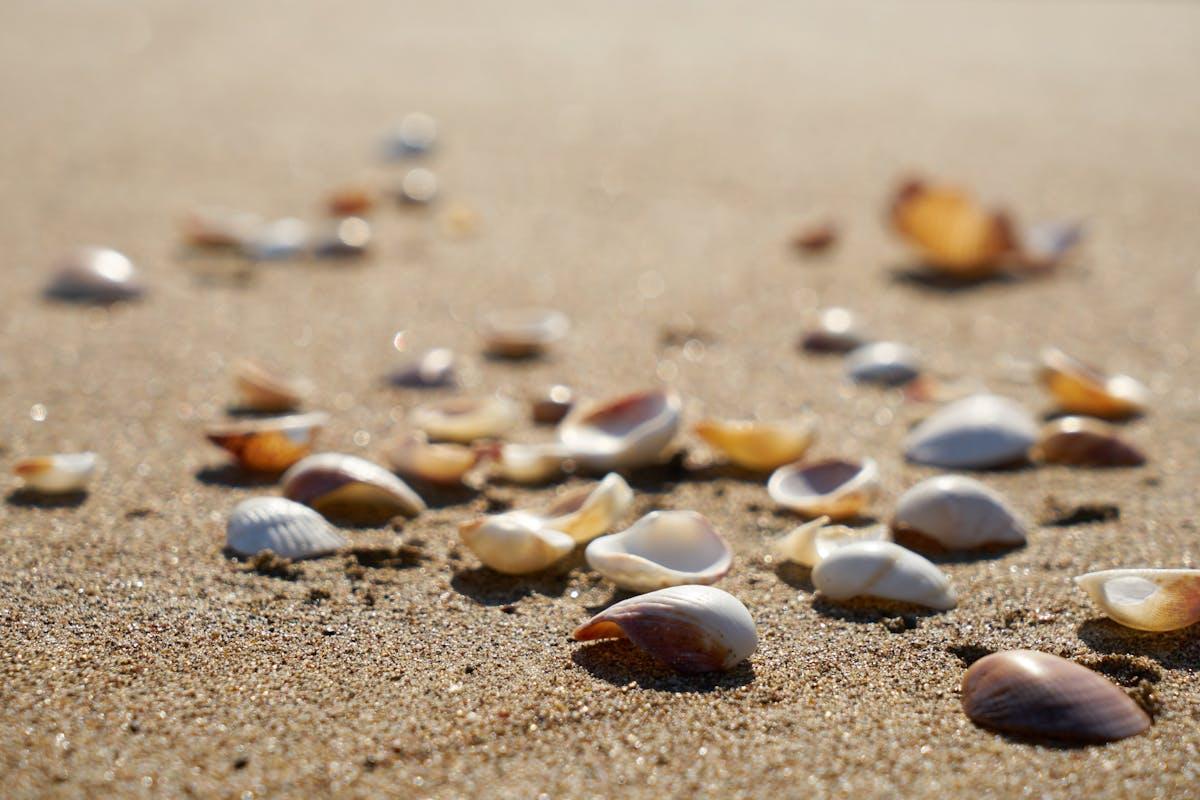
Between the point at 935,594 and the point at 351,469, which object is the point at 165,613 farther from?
the point at 935,594

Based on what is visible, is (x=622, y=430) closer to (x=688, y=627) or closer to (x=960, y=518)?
(x=960, y=518)

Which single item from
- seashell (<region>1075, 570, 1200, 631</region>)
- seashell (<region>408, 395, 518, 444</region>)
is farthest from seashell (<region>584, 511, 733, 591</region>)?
seashell (<region>408, 395, 518, 444</region>)

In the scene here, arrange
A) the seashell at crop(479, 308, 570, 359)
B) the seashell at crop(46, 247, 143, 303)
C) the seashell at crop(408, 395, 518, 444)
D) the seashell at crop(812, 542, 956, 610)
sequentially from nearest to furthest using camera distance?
the seashell at crop(812, 542, 956, 610) → the seashell at crop(408, 395, 518, 444) → the seashell at crop(479, 308, 570, 359) → the seashell at crop(46, 247, 143, 303)

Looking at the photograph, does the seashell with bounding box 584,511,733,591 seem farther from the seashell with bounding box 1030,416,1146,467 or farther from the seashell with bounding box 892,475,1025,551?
the seashell with bounding box 1030,416,1146,467

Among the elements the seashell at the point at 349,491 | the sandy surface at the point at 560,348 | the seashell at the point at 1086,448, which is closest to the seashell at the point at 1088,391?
the sandy surface at the point at 560,348

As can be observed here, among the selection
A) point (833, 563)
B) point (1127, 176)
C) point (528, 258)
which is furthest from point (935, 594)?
point (1127, 176)

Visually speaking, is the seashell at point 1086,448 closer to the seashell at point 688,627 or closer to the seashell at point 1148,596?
the seashell at point 1148,596
